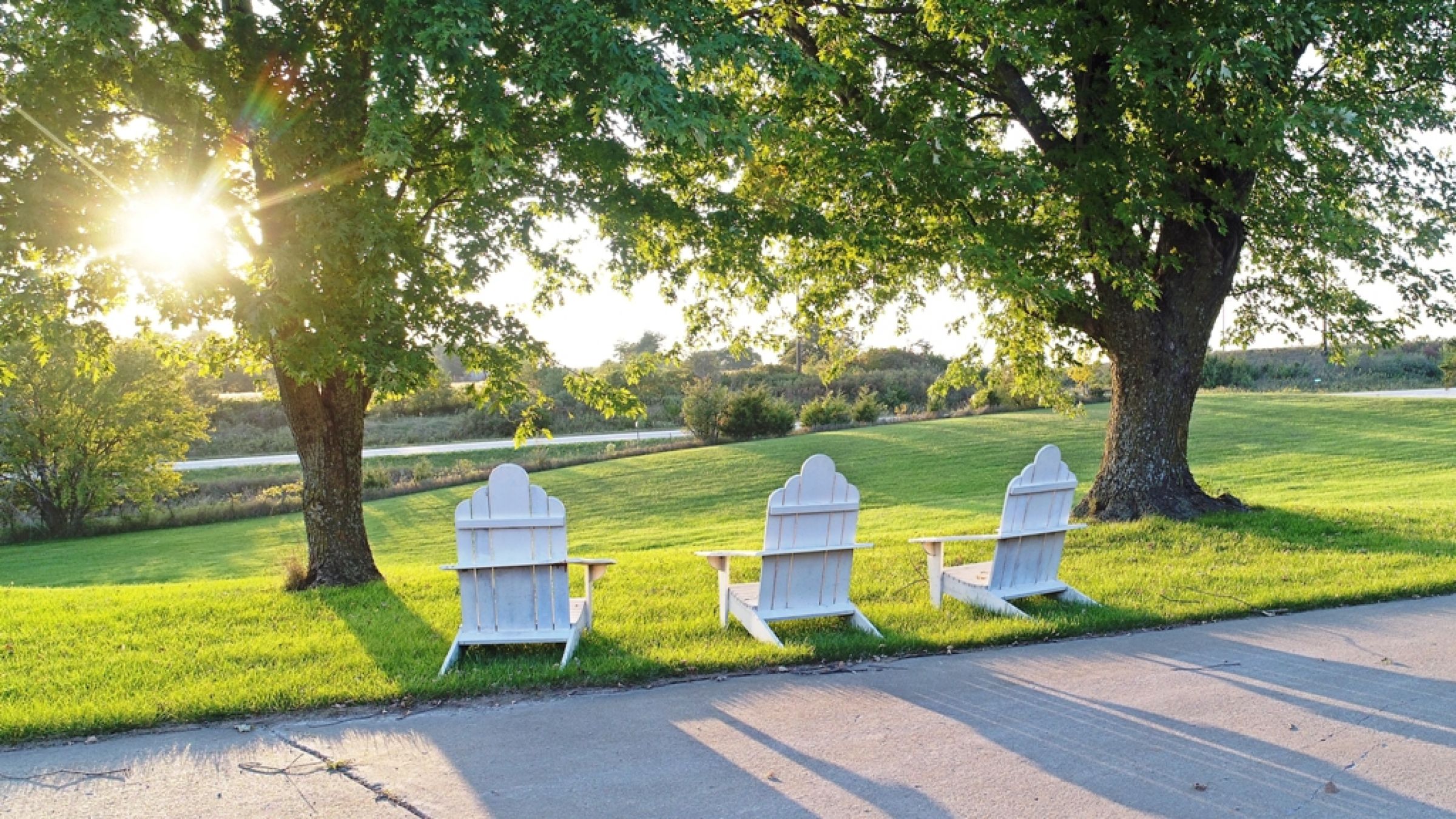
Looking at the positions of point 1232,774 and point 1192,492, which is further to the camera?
point 1192,492

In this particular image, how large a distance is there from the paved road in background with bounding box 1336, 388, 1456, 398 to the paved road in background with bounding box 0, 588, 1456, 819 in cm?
3555

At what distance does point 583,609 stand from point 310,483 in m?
4.28

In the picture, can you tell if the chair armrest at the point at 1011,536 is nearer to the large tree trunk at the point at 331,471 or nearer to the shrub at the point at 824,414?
the large tree trunk at the point at 331,471

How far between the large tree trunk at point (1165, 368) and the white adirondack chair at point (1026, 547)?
4.54 metres

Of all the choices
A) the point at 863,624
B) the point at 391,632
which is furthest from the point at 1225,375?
the point at 391,632

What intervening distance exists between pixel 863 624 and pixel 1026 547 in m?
1.54

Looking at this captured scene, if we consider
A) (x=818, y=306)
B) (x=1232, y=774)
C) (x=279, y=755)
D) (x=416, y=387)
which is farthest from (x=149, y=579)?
(x=1232, y=774)

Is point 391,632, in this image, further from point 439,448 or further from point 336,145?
point 439,448

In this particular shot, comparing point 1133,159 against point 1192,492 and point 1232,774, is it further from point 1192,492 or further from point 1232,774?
point 1232,774

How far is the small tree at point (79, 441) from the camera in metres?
24.0

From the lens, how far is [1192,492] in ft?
37.1

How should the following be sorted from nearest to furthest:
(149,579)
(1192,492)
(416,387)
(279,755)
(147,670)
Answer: (279,755), (147,670), (416,387), (1192,492), (149,579)

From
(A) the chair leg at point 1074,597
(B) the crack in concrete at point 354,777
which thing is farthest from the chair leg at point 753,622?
(B) the crack in concrete at point 354,777

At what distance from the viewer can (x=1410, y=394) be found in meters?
36.4
